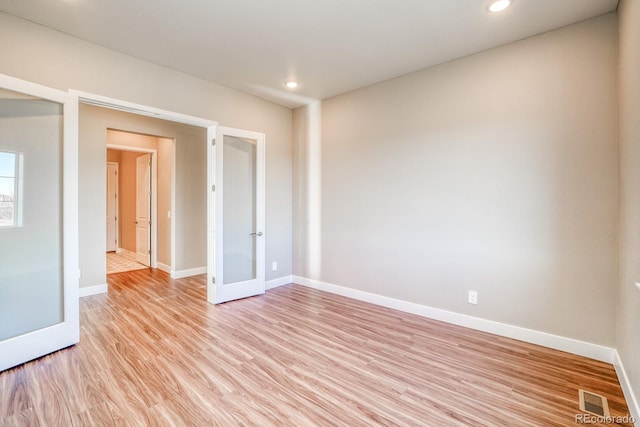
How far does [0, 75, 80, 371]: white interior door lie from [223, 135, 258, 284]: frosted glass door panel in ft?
5.59

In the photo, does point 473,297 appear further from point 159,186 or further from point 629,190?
point 159,186

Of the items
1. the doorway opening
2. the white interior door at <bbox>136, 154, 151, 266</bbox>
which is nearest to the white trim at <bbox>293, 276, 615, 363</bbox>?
the doorway opening

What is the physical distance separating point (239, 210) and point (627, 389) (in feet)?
13.7

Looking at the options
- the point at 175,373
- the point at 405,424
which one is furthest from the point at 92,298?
the point at 405,424

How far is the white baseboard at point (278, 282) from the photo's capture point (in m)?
4.70

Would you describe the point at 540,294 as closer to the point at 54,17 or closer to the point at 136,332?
the point at 136,332

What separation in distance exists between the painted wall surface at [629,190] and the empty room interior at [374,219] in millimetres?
32

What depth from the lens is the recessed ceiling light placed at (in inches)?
91.7

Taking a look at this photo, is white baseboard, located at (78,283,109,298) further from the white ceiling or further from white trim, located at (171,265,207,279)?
the white ceiling

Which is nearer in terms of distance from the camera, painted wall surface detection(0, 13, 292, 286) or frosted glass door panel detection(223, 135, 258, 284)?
painted wall surface detection(0, 13, 292, 286)

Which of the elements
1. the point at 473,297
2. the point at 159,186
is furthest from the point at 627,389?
the point at 159,186

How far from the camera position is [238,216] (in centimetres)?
429

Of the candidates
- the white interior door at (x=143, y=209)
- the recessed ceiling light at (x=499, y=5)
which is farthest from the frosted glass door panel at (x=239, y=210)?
the recessed ceiling light at (x=499, y=5)

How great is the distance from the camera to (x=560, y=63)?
2680mm
